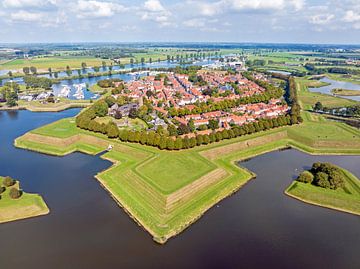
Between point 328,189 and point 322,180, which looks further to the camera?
point 322,180

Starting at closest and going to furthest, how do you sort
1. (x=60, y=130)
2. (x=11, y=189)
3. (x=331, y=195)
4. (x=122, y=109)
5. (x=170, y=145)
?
(x=11, y=189) → (x=331, y=195) → (x=170, y=145) → (x=60, y=130) → (x=122, y=109)

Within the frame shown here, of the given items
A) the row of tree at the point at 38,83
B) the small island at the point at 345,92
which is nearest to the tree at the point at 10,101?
the row of tree at the point at 38,83

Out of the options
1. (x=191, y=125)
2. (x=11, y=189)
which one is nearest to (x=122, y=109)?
(x=191, y=125)

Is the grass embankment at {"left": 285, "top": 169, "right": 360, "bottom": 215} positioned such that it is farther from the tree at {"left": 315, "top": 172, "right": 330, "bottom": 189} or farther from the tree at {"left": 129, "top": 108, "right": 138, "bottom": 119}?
the tree at {"left": 129, "top": 108, "right": 138, "bottom": 119}

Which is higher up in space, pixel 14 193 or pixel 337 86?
pixel 337 86

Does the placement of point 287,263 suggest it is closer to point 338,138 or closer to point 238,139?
point 238,139

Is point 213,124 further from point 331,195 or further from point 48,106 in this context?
point 48,106

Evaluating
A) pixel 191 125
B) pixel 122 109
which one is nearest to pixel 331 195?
pixel 191 125

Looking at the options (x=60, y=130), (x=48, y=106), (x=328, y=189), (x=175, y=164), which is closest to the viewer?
(x=328, y=189)
